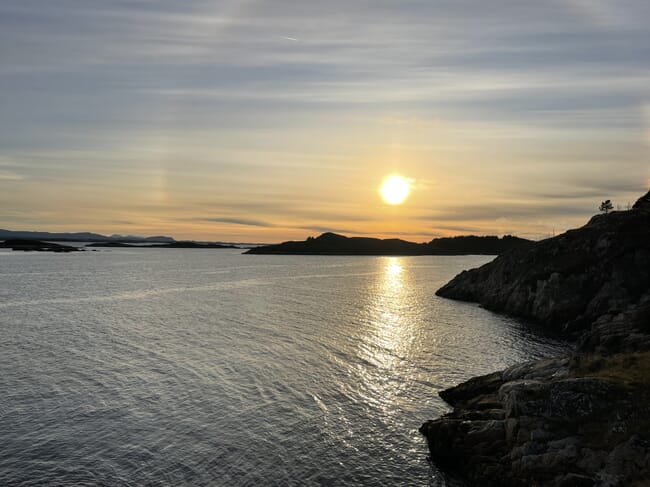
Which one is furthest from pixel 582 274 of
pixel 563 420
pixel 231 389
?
pixel 231 389

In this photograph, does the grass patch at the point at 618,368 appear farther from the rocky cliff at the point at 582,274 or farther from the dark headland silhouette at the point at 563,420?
the rocky cliff at the point at 582,274

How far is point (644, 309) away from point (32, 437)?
1832 inches

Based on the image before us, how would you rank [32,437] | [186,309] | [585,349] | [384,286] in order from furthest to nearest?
[384,286]
[186,309]
[585,349]
[32,437]

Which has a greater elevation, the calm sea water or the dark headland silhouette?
the dark headland silhouette

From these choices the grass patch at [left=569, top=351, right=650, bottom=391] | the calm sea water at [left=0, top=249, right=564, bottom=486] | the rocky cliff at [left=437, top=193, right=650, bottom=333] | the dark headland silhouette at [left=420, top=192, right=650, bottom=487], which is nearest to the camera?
the dark headland silhouette at [left=420, top=192, right=650, bottom=487]

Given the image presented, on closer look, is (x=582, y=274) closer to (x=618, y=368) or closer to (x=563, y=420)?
(x=618, y=368)

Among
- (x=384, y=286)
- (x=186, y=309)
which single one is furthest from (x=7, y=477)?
(x=384, y=286)

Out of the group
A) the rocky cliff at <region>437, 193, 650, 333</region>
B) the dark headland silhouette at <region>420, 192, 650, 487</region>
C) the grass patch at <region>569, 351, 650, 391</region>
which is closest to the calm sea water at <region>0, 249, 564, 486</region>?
the dark headland silhouette at <region>420, 192, 650, 487</region>

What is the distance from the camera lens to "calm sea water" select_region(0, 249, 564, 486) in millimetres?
24328

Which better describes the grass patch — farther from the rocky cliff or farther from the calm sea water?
the rocky cliff

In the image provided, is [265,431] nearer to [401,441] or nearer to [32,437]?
[401,441]

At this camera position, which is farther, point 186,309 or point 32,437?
point 186,309

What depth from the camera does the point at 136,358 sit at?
45.7 metres

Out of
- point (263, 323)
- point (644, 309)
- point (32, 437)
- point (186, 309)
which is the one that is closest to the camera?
point (32, 437)
